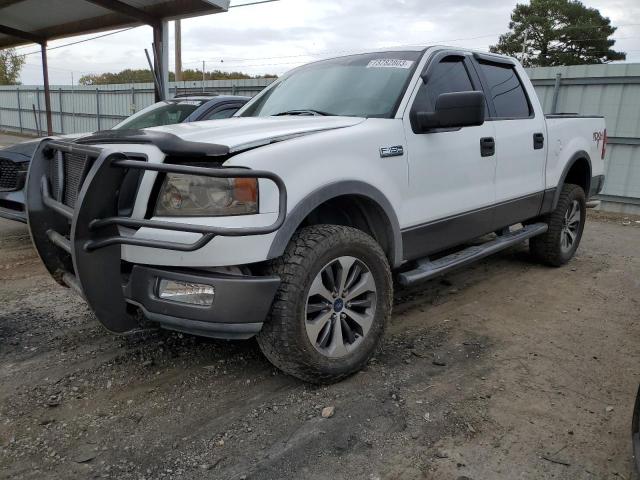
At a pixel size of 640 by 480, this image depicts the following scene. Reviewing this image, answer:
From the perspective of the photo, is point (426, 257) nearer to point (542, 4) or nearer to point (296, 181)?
point (296, 181)

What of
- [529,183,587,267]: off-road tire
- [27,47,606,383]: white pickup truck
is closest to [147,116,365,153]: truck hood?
[27,47,606,383]: white pickup truck

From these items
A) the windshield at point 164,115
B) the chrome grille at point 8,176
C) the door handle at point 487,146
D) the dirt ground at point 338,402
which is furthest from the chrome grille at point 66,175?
the windshield at point 164,115

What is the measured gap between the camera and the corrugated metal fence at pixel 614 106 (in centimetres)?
934

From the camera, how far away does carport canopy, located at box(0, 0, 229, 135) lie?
839 centimetres

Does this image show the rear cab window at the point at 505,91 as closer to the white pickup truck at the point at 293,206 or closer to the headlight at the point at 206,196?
the white pickup truck at the point at 293,206

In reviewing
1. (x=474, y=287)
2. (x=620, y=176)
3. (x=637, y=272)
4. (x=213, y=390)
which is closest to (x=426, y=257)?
(x=474, y=287)

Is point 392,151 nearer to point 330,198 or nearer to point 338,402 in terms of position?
point 330,198

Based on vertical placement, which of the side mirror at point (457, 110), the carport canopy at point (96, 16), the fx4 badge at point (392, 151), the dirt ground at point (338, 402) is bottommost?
the dirt ground at point (338, 402)

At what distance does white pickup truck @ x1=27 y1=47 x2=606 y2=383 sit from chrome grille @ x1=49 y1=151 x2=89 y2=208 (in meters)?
0.01

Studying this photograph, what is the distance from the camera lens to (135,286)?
2625 millimetres

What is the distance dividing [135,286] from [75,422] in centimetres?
75

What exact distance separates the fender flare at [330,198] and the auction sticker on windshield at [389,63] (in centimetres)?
109

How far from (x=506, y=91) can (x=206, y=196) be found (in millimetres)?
3211

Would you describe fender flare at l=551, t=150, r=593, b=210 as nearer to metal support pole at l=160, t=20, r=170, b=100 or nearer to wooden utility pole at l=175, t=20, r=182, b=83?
metal support pole at l=160, t=20, r=170, b=100
